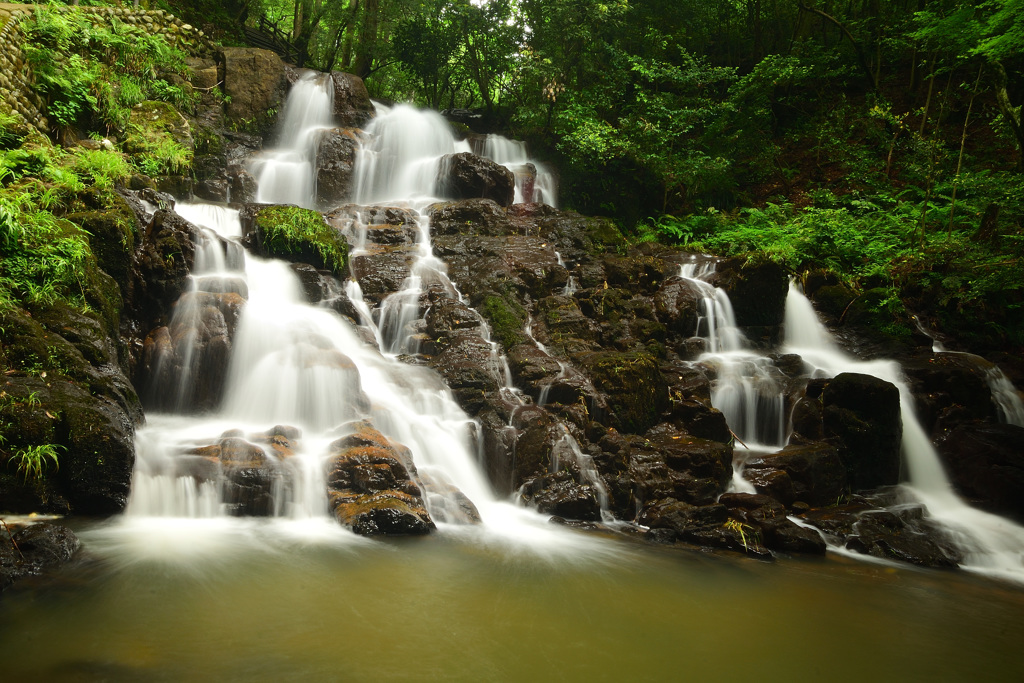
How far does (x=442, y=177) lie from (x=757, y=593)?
12192 mm

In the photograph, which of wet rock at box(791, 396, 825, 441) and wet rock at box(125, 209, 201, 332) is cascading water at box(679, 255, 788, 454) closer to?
wet rock at box(791, 396, 825, 441)

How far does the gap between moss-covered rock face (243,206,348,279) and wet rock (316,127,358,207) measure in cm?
369

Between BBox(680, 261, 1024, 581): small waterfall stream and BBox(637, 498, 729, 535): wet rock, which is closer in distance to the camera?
BBox(637, 498, 729, 535): wet rock

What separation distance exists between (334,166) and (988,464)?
13.7 meters

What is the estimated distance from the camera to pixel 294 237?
9.99m

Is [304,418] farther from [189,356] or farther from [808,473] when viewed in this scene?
[808,473]

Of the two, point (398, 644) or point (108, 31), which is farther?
point (108, 31)

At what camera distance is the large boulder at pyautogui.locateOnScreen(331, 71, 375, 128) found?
53.7ft

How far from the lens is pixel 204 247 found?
8.54 m

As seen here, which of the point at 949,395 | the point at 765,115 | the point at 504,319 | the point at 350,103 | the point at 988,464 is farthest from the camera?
the point at 350,103

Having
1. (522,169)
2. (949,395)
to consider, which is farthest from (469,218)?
(949,395)

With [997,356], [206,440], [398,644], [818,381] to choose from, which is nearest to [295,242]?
[206,440]

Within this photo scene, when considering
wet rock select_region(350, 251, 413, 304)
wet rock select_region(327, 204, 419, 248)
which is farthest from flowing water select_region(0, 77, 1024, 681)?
wet rock select_region(327, 204, 419, 248)

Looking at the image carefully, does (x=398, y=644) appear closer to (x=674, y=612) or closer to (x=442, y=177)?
(x=674, y=612)
